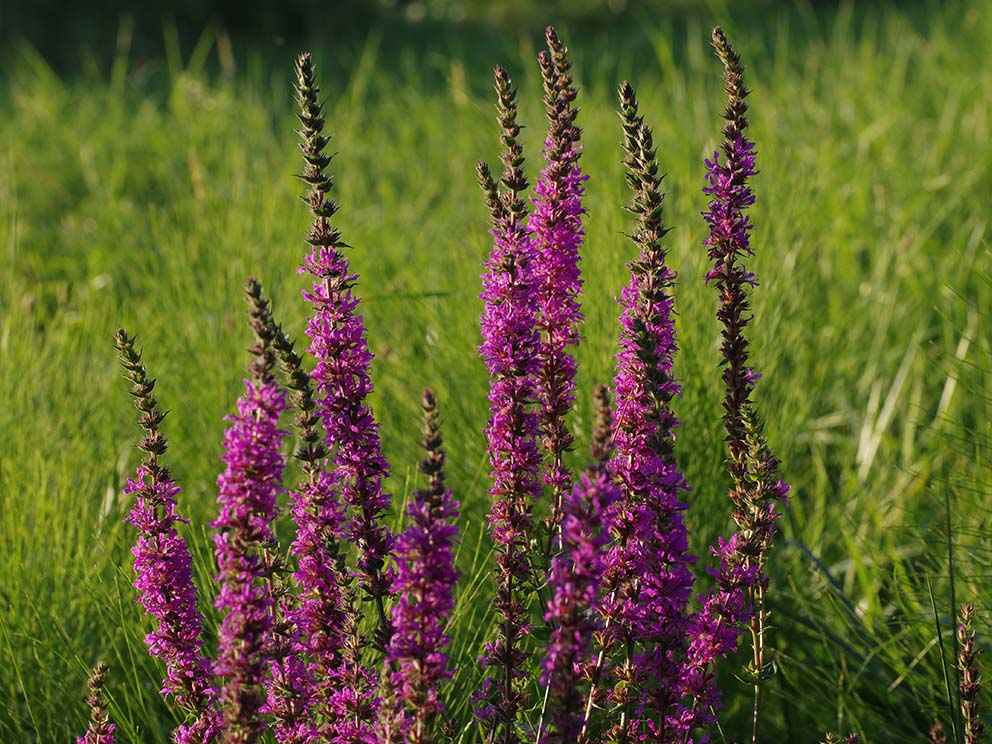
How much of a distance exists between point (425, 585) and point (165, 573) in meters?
0.49

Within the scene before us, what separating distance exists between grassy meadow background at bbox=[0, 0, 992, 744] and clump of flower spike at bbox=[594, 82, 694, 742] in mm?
297

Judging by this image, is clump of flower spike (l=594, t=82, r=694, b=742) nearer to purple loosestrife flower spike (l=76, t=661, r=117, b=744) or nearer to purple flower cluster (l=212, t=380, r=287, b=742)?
purple flower cluster (l=212, t=380, r=287, b=742)

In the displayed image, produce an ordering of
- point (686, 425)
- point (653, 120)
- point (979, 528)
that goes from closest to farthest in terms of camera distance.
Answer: point (979, 528), point (686, 425), point (653, 120)

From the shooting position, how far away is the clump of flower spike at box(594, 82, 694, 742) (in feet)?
5.80

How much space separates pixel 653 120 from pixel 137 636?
12.4 ft

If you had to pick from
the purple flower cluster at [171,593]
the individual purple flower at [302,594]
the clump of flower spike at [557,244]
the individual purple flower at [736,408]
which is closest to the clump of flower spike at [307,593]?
the individual purple flower at [302,594]

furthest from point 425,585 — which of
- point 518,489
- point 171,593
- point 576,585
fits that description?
point 171,593

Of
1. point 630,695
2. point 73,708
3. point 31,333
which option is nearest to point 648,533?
point 630,695

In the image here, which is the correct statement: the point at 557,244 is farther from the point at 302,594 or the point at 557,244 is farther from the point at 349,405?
the point at 302,594

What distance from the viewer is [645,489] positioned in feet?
5.81

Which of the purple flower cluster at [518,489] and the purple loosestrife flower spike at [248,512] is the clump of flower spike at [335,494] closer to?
the purple flower cluster at [518,489]

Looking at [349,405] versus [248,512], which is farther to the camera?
[349,405]

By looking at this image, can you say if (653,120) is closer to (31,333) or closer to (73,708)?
(31,333)

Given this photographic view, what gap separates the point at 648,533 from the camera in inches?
70.9
